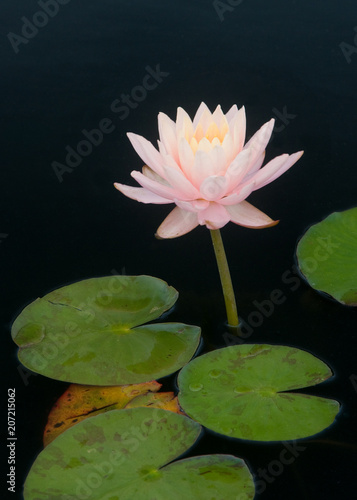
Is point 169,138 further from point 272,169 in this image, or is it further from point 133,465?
point 133,465

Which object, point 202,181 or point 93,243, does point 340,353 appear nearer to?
point 202,181

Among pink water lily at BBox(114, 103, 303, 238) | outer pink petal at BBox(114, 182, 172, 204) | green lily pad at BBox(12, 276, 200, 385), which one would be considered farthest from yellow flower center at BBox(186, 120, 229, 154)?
green lily pad at BBox(12, 276, 200, 385)

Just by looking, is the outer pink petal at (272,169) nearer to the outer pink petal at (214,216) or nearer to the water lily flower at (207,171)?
the water lily flower at (207,171)

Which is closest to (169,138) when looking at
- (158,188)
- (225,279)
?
(158,188)

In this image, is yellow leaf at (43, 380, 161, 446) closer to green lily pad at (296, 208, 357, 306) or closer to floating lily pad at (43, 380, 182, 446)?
floating lily pad at (43, 380, 182, 446)

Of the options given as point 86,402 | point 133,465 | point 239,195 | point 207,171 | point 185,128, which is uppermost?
point 185,128
